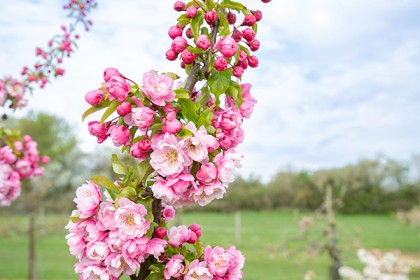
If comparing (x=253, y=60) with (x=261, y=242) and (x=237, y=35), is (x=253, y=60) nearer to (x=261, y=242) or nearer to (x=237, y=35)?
(x=237, y=35)

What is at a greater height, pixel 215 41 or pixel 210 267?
pixel 215 41

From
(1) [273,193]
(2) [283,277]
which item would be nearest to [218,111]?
(2) [283,277]

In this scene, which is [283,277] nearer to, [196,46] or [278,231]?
[278,231]

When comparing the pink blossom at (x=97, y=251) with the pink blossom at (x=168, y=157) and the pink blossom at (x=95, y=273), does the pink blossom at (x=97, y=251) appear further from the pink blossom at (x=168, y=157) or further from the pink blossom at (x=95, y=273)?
the pink blossom at (x=168, y=157)

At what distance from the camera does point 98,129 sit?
1688mm

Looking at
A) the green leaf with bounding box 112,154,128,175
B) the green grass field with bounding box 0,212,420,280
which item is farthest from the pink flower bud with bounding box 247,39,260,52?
the green grass field with bounding box 0,212,420,280

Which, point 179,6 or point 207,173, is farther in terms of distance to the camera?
point 179,6

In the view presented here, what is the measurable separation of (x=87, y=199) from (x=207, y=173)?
1.27 ft

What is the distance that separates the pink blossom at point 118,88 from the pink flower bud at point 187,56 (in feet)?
0.69

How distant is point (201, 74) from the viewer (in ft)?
5.76

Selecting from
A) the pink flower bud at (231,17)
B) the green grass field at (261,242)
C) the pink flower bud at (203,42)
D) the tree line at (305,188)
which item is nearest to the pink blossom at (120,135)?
the pink flower bud at (203,42)

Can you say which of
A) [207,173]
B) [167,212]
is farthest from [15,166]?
[207,173]

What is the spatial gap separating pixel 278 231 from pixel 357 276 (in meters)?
12.4

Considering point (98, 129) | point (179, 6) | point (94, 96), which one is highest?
point (179, 6)
